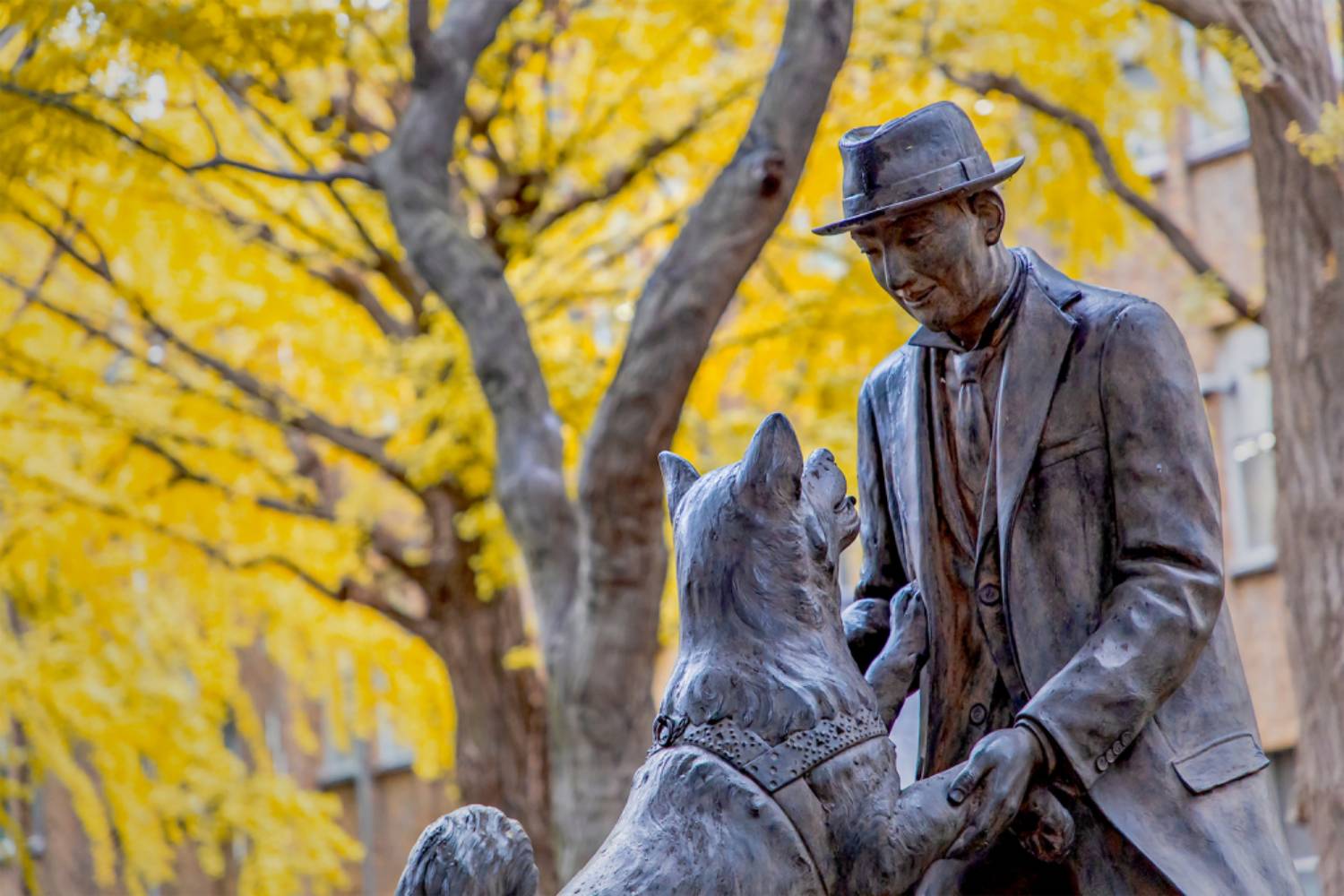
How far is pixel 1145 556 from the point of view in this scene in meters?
3.71

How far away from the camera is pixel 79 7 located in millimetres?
9867

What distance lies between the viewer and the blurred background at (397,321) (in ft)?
32.0

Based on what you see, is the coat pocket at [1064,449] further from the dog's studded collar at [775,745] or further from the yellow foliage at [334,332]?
the yellow foliage at [334,332]

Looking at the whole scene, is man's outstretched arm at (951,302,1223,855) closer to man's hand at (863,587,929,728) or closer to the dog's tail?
man's hand at (863,587,929,728)

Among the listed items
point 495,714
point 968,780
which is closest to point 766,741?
point 968,780

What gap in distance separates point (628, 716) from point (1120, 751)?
217 inches

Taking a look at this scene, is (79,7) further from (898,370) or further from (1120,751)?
(1120,751)

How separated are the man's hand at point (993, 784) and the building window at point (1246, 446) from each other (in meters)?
15.7

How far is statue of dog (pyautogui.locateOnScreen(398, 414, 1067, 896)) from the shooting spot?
3.42 meters

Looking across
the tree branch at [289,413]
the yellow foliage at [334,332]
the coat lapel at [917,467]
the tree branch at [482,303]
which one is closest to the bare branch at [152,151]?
the tree branch at [482,303]

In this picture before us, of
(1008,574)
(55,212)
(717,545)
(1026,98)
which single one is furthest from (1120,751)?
(55,212)

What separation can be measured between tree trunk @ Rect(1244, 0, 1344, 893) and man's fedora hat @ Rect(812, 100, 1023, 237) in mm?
5954

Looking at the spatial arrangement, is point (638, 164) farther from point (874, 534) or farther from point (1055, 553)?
point (1055, 553)

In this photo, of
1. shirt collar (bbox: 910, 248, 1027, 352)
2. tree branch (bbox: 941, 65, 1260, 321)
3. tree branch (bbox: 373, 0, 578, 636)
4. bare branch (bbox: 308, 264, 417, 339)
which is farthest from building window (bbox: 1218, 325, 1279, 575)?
shirt collar (bbox: 910, 248, 1027, 352)
